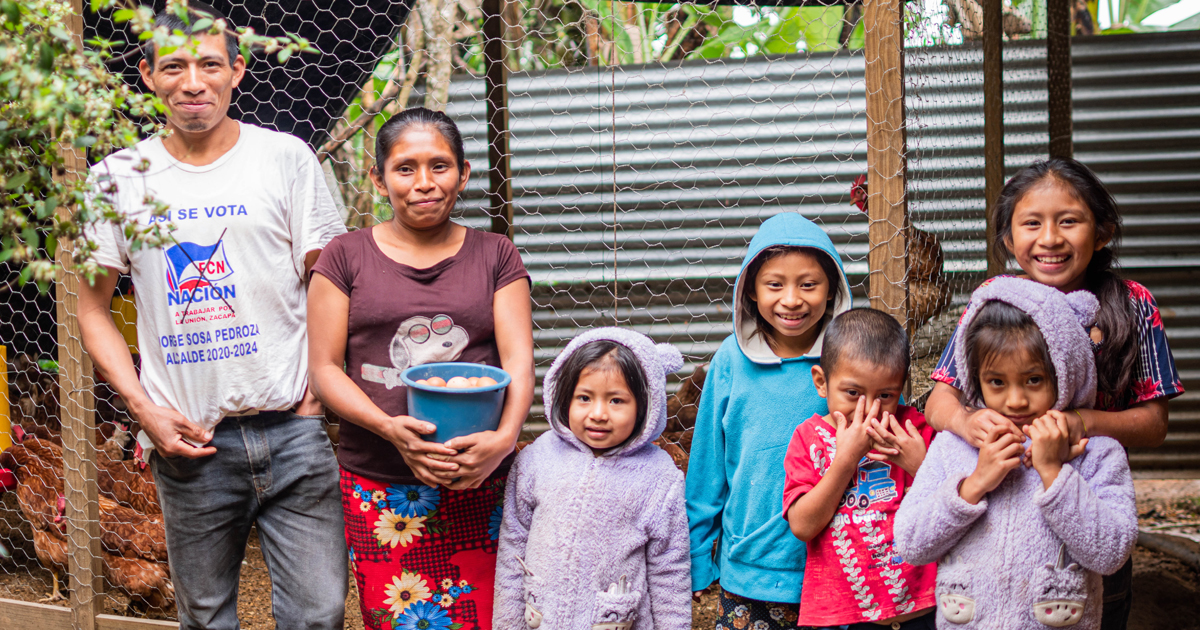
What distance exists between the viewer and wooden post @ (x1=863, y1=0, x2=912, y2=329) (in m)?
1.70

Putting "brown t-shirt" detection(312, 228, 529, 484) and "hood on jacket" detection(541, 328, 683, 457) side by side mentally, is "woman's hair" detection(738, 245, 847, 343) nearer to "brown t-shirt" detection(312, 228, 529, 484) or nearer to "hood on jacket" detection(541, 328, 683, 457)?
"hood on jacket" detection(541, 328, 683, 457)

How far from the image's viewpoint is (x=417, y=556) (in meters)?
1.65

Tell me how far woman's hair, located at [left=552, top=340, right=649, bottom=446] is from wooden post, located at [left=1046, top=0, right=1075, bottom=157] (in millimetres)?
2478

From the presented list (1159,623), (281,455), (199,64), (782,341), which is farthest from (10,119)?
(1159,623)

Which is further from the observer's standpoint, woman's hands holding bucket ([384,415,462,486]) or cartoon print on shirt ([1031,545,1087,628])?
woman's hands holding bucket ([384,415,462,486])

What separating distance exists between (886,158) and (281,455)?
139cm

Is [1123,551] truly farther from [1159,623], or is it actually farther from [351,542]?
[1159,623]

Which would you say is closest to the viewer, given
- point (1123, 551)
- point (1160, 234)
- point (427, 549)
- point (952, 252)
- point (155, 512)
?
point (1123, 551)

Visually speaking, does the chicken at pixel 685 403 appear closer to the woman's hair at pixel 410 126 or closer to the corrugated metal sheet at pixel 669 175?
the corrugated metal sheet at pixel 669 175

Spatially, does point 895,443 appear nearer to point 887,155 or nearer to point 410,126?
point 887,155

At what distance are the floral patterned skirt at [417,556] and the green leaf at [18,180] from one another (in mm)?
825

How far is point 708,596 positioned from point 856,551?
5.25 feet

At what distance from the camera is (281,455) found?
1.76 m

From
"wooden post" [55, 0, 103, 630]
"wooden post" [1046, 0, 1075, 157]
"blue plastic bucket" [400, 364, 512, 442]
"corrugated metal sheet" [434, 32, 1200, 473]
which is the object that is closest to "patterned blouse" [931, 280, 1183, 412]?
"blue plastic bucket" [400, 364, 512, 442]
